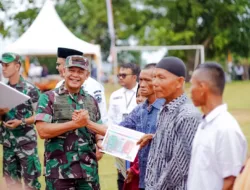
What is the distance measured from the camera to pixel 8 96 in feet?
26.0

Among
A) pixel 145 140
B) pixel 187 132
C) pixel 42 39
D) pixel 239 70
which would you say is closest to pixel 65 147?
pixel 145 140

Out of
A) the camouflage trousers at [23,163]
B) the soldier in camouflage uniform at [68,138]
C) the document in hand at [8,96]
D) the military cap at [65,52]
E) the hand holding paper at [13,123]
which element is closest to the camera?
the soldier in camouflage uniform at [68,138]

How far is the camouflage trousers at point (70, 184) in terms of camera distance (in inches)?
270

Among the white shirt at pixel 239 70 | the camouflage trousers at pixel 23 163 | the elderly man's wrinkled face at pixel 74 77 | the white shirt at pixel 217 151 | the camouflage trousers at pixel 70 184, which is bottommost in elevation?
the white shirt at pixel 239 70

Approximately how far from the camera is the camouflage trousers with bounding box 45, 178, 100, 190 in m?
6.85

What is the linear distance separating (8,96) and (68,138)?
55.7 inches

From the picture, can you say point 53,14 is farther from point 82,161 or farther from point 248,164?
point 248,164

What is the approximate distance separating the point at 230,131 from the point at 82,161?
2.50 m

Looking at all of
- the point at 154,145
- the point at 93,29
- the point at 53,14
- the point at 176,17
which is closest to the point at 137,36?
the point at 176,17

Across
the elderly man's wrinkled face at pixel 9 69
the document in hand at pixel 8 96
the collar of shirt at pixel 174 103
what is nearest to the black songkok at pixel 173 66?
the collar of shirt at pixel 174 103

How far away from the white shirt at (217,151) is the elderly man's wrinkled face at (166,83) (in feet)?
2.56

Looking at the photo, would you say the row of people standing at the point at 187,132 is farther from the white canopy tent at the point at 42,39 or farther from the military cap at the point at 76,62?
the white canopy tent at the point at 42,39

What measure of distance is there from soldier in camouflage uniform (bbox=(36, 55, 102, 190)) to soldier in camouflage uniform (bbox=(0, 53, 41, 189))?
2.71 metres

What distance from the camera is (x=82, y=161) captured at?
22.6ft
